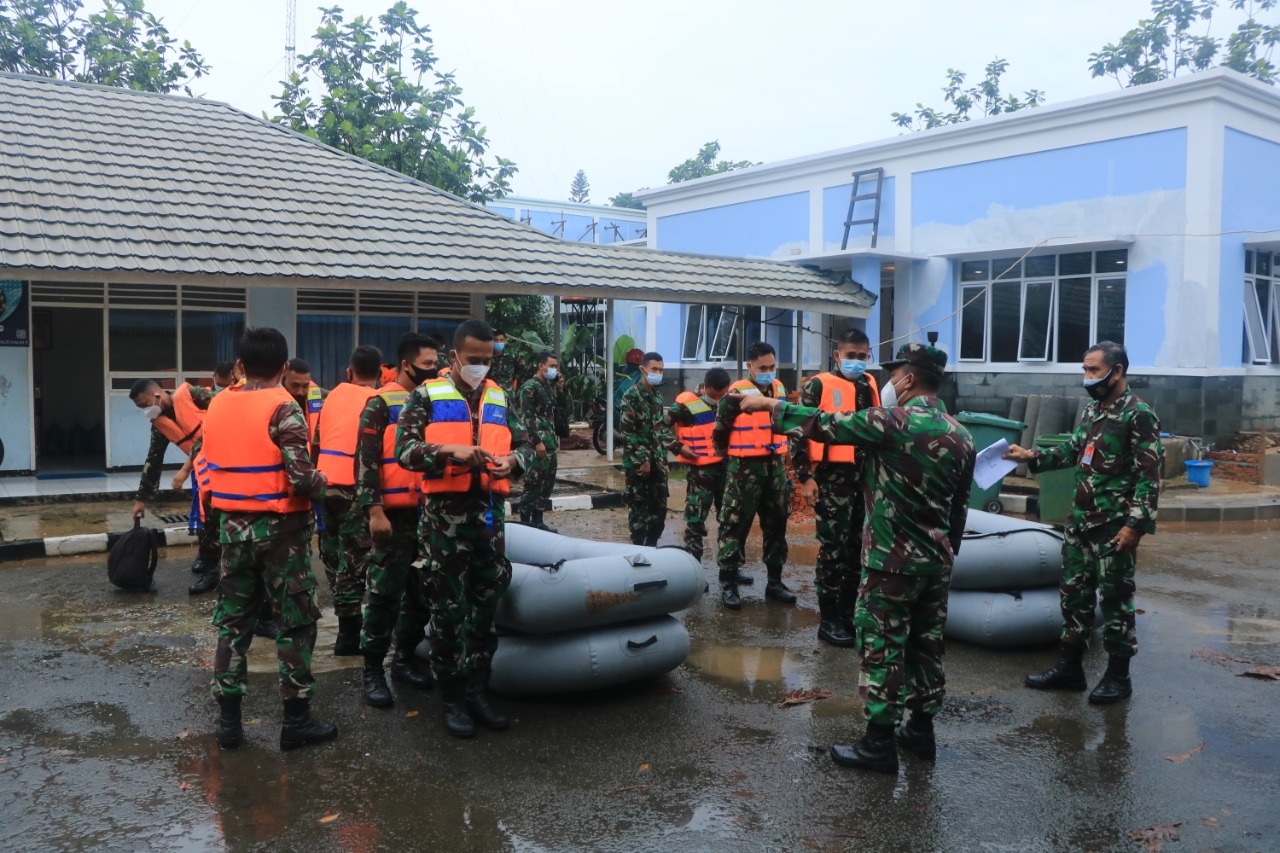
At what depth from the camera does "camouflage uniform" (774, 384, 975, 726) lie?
4410mm

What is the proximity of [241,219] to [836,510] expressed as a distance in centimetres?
896

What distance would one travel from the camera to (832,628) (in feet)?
20.9

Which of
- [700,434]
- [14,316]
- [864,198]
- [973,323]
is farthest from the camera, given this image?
[864,198]

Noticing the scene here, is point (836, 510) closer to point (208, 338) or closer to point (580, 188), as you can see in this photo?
point (208, 338)

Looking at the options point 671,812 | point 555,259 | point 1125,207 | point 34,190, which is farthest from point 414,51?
point 671,812

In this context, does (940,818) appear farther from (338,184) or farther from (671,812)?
(338,184)

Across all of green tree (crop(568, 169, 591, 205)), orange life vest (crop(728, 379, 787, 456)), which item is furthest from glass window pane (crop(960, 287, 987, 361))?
green tree (crop(568, 169, 591, 205))

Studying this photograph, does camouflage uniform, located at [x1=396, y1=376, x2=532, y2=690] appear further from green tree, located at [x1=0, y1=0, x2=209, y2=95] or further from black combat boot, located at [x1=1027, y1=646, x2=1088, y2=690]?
green tree, located at [x1=0, y1=0, x2=209, y2=95]

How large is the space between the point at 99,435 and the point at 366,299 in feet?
13.8

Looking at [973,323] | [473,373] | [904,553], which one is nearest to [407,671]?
[473,373]

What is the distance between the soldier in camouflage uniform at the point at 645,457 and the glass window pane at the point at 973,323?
10.5 m

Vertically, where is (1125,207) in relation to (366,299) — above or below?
above

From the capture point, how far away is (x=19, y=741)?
4652 mm

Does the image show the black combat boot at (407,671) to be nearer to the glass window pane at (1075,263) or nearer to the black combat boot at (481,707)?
the black combat boot at (481,707)
